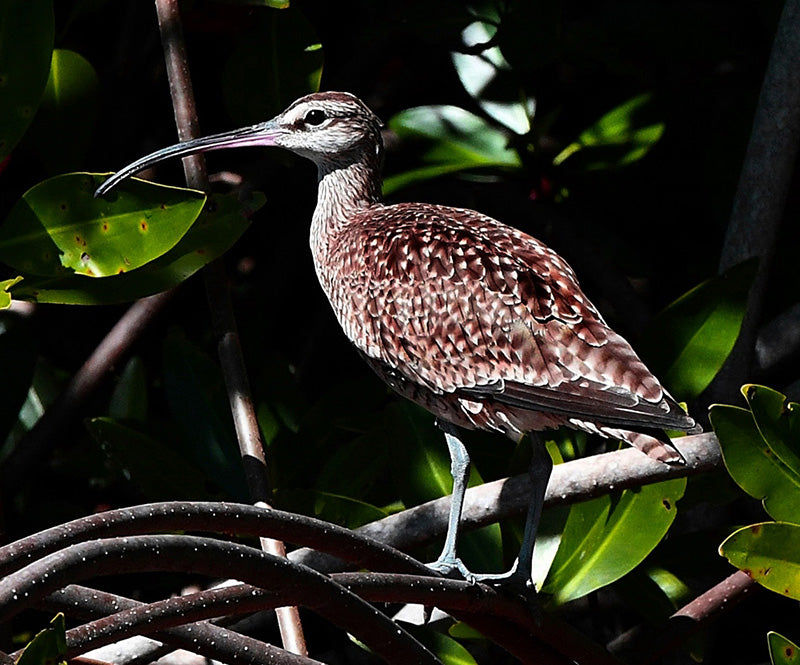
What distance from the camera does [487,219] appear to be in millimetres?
2924

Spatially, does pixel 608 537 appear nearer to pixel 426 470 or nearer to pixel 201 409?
pixel 426 470

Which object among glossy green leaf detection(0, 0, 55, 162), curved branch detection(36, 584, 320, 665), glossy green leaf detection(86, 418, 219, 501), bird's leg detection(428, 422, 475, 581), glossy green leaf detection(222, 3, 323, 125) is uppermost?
glossy green leaf detection(222, 3, 323, 125)

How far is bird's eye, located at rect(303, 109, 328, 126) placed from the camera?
3162mm

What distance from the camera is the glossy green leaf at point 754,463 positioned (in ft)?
6.94

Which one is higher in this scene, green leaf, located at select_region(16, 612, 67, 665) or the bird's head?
the bird's head

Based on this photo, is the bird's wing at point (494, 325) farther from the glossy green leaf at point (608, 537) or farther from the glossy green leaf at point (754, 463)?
the glossy green leaf at point (608, 537)

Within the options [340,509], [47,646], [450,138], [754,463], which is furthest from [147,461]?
[47,646]

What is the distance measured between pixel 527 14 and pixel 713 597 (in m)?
1.46

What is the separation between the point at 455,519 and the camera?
2.54 meters

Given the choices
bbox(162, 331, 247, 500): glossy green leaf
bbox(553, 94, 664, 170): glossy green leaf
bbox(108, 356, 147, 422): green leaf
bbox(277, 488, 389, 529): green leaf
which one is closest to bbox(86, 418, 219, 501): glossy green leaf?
bbox(162, 331, 247, 500): glossy green leaf

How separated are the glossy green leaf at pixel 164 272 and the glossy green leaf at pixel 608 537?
2.80 ft

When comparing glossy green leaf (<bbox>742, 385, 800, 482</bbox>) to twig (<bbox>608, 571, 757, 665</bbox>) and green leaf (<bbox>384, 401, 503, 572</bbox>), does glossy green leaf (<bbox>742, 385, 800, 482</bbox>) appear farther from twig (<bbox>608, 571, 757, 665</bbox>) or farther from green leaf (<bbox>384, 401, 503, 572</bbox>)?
green leaf (<bbox>384, 401, 503, 572</bbox>)

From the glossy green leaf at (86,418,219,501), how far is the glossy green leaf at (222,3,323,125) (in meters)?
0.89

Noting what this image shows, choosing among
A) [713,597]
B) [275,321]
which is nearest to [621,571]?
[713,597]
